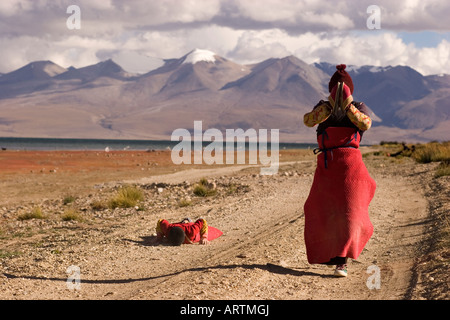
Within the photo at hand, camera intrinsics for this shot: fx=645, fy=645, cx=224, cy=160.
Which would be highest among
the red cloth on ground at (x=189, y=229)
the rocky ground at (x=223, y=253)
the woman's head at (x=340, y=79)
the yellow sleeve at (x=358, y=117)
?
the woman's head at (x=340, y=79)

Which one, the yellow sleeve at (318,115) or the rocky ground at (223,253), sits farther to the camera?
the yellow sleeve at (318,115)

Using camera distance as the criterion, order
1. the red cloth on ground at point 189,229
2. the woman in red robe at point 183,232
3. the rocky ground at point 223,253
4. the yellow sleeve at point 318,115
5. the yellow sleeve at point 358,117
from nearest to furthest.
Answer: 1. the rocky ground at point 223,253
2. the yellow sleeve at point 358,117
3. the yellow sleeve at point 318,115
4. the woman in red robe at point 183,232
5. the red cloth on ground at point 189,229

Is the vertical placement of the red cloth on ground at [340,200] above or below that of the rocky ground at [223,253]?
above

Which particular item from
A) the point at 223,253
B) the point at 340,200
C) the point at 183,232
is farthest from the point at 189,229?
the point at 340,200

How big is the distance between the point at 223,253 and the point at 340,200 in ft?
7.24

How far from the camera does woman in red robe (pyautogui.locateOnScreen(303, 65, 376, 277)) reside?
6.98 meters

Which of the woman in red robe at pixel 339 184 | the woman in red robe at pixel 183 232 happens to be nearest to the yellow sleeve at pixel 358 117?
the woman in red robe at pixel 339 184

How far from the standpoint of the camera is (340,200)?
7035 mm

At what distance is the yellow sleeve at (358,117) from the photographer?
6.86m

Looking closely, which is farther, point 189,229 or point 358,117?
point 189,229

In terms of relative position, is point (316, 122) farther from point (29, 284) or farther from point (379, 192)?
point (379, 192)

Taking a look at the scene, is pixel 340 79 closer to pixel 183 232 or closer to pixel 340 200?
pixel 340 200

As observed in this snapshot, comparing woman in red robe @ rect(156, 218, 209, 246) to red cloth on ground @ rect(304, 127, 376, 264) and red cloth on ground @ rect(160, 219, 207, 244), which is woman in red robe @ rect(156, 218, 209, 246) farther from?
red cloth on ground @ rect(304, 127, 376, 264)

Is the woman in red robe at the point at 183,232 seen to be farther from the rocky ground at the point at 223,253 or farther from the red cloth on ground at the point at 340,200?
the red cloth on ground at the point at 340,200
